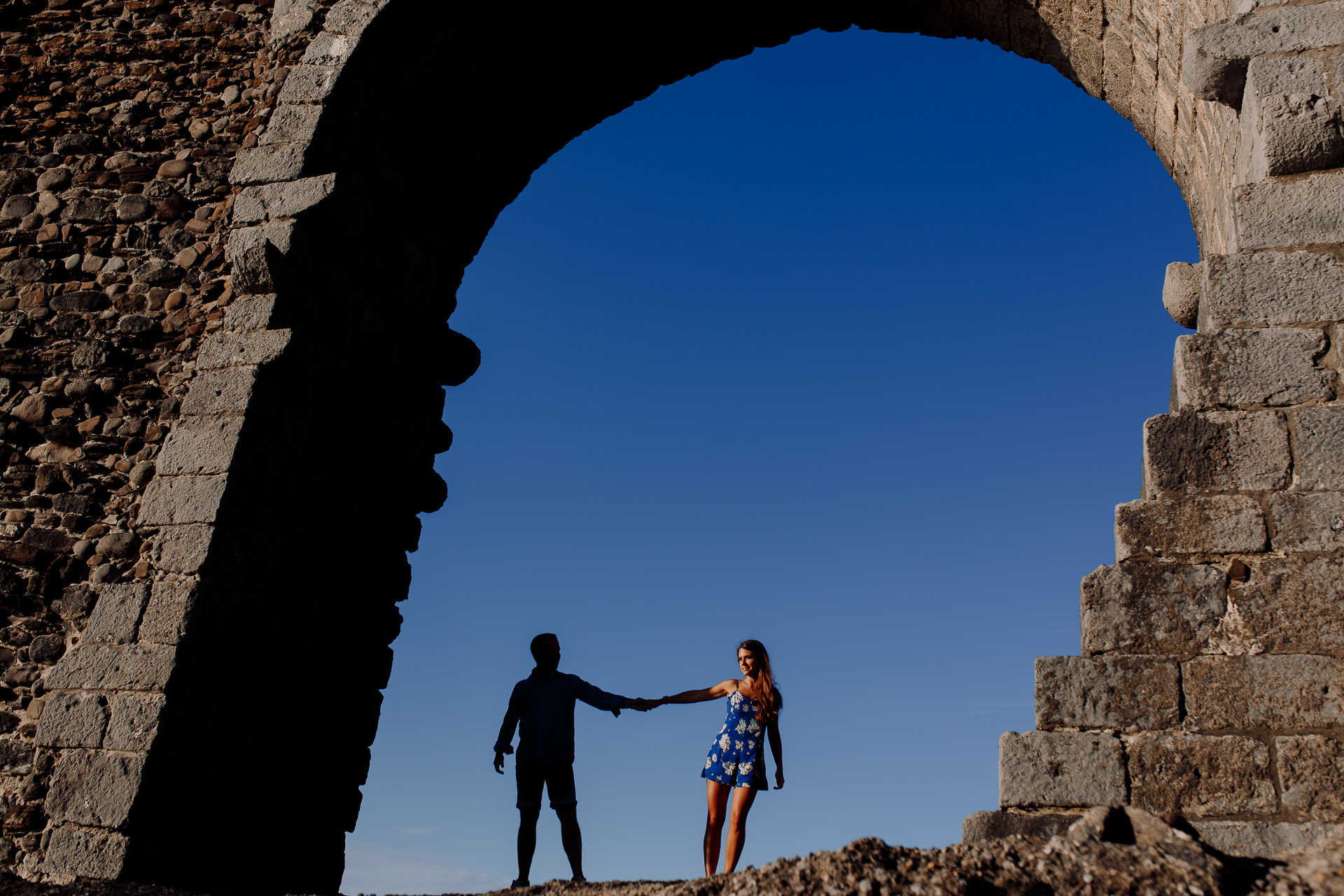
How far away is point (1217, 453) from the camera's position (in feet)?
10.3

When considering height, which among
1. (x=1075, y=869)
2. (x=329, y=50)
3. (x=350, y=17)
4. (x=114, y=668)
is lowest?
(x=1075, y=869)

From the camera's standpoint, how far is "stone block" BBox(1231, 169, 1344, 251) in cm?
329

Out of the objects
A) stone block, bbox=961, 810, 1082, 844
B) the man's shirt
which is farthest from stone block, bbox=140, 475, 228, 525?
stone block, bbox=961, 810, 1082, 844

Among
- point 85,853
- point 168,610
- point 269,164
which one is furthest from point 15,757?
point 269,164

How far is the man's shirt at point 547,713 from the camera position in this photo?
5074 mm

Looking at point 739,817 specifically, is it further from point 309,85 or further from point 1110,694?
point 309,85

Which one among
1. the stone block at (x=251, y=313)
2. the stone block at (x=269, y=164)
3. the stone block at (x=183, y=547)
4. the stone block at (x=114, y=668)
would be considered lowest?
the stone block at (x=114, y=668)

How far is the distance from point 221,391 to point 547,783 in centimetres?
255

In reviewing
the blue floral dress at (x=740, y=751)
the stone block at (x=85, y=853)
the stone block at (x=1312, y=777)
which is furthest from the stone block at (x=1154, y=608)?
the stone block at (x=85, y=853)

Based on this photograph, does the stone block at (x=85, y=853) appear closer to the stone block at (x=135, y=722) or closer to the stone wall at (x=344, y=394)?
the stone wall at (x=344, y=394)

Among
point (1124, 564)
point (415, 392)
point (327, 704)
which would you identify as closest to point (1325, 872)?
point (1124, 564)

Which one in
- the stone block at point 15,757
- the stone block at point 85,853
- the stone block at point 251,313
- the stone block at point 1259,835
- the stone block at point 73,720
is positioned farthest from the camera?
the stone block at point 251,313

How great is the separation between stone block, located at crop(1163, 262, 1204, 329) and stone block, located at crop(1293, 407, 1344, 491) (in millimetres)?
785

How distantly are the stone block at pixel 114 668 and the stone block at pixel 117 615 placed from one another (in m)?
0.04
